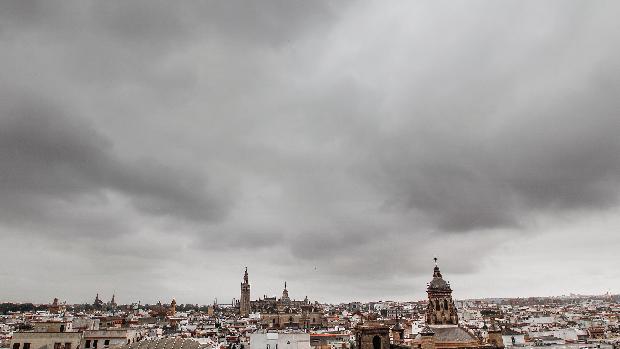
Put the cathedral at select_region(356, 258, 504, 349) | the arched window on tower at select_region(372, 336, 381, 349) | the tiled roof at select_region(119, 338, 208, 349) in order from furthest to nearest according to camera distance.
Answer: the tiled roof at select_region(119, 338, 208, 349) < the arched window on tower at select_region(372, 336, 381, 349) < the cathedral at select_region(356, 258, 504, 349)

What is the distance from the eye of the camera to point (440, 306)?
47406 millimetres

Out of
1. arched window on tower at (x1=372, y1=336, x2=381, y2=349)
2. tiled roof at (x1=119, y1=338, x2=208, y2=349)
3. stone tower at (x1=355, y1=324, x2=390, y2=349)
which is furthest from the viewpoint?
tiled roof at (x1=119, y1=338, x2=208, y2=349)

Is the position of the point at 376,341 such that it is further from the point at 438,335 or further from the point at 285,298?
the point at 285,298

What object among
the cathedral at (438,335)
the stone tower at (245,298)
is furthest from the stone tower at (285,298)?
the cathedral at (438,335)

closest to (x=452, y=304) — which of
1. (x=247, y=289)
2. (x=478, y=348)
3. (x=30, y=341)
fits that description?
(x=478, y=348)

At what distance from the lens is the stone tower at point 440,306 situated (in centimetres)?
4706

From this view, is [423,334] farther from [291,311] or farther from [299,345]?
[291,311]

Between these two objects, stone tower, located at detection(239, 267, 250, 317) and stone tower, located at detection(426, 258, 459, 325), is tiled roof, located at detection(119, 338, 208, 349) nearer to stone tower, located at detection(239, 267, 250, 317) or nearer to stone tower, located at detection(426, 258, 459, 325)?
stone tower, located at detection(426, 258, 459, 325)

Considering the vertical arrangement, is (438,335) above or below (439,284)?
below

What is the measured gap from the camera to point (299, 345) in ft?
205

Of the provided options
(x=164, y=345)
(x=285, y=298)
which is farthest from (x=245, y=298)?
(x=164, y=345)

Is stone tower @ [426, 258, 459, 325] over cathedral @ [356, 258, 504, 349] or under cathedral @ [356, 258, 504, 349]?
over

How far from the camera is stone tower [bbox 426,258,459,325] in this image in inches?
1853

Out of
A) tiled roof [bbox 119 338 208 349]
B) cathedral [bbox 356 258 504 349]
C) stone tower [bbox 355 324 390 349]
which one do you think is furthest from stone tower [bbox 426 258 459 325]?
tiled roof [bbox 119 338 208 349]
